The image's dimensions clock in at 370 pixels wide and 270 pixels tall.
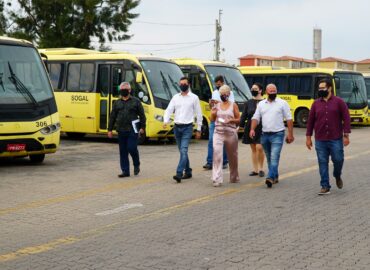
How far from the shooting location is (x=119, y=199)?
9547mm

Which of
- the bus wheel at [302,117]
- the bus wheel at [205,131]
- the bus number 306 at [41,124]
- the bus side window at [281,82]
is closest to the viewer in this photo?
the bus number 306 at [41,124]

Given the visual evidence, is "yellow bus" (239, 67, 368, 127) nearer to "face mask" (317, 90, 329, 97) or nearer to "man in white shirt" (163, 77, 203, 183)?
"man in white shirt" (163, 77, 203, 183)

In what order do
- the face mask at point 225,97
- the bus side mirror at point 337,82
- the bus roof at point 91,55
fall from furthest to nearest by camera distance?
the bus side mirror at point 337,82 → the bus roof at point 91,55 → the face mask at point 225,97

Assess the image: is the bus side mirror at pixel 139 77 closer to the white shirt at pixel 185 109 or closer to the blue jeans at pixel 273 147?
the white shirt at pixel 185 109

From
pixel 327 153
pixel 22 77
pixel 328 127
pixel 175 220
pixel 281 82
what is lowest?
pixel 175 220

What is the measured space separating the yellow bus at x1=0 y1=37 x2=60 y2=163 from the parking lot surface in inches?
20.3

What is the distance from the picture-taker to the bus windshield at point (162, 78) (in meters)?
18.4

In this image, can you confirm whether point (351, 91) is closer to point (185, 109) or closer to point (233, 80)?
point (233, 80)

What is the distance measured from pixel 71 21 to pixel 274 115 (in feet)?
91.8

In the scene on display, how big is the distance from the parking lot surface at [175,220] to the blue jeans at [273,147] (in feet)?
1.09

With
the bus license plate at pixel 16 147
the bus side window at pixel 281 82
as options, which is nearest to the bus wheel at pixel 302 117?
the bus side window at pixel 281 82

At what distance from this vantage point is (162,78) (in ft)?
61.6

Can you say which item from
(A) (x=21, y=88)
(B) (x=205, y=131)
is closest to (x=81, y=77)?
(B) (x=205, y=131)

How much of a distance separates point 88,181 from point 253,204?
11.5 ft
